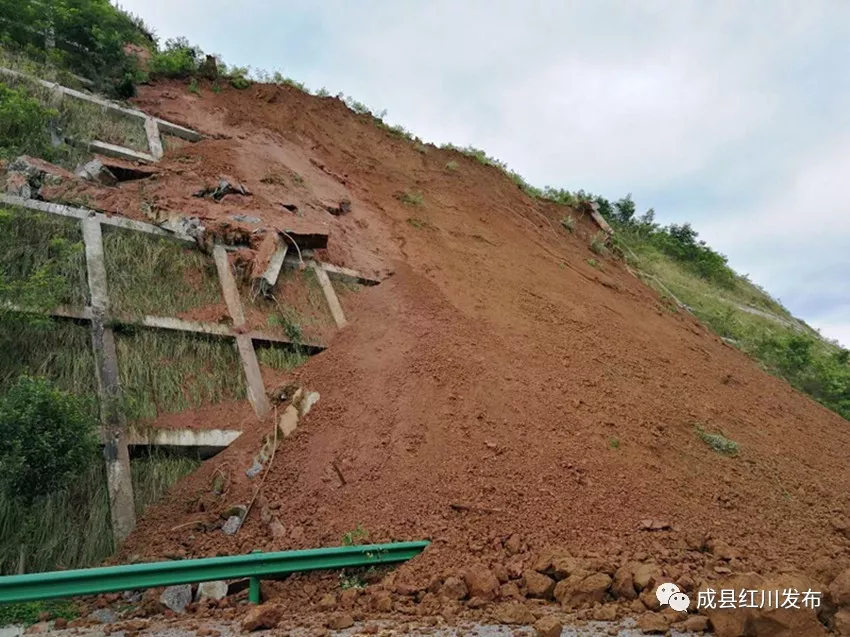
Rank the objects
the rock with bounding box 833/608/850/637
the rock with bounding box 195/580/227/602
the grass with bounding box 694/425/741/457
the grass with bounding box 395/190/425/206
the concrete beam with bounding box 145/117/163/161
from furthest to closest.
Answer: the grass with bounding box 395/190/425/206, the concrete beam with bounding box 145/117/163/161, the grass with bounding box 694/425/741/457, the rock with bounding box 195/580/227/602, the rock with bounding box 833/608/850/637

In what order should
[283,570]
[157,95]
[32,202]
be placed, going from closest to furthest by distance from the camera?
1. [283,570]
2. [32,202]
3. [157,95]

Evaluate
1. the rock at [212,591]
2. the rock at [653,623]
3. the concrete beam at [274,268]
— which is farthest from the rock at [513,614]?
the concrete beam at [274,268]

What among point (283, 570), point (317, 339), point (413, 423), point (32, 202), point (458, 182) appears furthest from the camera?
point (458, 182)

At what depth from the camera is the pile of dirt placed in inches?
174

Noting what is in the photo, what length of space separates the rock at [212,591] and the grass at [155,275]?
2.78 meters

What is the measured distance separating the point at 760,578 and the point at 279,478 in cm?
343

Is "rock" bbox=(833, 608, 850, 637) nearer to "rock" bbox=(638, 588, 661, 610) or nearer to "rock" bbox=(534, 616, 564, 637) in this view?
"rock" bbox=(638, 588, 661, 610)

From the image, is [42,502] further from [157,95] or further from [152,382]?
[157,95]

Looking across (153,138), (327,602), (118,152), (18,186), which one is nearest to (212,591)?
(327,602)

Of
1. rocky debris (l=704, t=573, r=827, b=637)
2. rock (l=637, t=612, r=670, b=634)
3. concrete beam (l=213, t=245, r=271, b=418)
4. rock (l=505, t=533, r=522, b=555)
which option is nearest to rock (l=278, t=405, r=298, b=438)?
concrete beam (l=213, t=245, r=271, b=418)

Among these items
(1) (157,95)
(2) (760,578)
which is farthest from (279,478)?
(1) (157,95)

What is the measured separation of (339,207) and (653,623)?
755cm

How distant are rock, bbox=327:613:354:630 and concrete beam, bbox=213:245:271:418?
2595mm

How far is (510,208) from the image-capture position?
13.4 m
